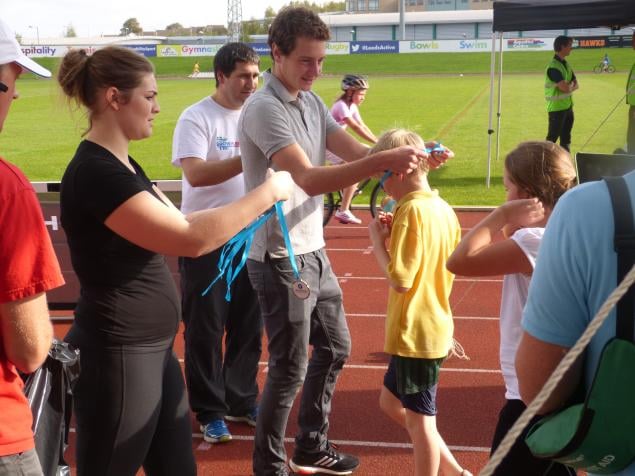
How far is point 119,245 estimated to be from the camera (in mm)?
2635

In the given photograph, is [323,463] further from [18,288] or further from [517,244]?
[18,288]

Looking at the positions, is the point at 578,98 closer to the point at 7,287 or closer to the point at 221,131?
the point at 221,131

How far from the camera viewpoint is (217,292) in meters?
4.65

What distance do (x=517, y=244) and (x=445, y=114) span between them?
74.3 ft

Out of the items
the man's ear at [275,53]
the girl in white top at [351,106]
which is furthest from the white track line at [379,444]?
the girl in white top at [351,106]

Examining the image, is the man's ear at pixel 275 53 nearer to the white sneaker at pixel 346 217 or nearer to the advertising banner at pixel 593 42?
the white sneaker at pixel 346 217

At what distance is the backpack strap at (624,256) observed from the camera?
151 centimetres

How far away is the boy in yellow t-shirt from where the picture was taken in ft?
11.3

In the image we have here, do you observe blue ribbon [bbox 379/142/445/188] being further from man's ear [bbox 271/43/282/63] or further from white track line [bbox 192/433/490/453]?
white track line [bbox 192/433/490/453]

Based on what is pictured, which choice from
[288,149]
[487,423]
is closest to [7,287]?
[288,149]

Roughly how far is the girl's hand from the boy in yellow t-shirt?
0.65 metres

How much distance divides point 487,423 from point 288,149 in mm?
2173

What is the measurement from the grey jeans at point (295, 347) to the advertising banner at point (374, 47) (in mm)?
56100

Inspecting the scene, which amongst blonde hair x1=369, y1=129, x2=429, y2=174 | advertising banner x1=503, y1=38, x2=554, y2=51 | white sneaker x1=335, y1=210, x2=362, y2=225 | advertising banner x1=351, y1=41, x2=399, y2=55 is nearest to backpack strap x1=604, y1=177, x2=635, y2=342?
blonde hair x1=369, y1=129, x2=429, y2=174
